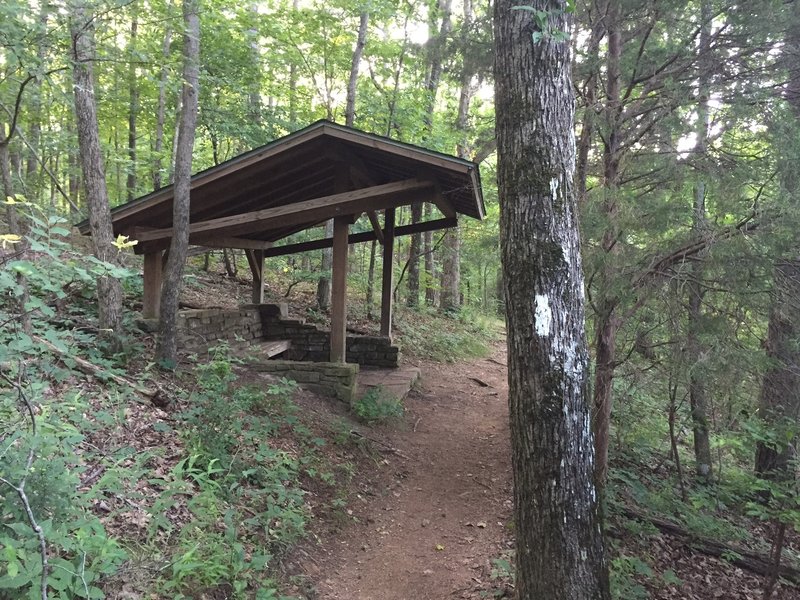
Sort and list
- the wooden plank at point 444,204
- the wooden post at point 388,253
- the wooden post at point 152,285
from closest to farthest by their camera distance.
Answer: the wooden plank at point 444,204 < the wooden post at point 152,285 < the wooden post at point 388,253

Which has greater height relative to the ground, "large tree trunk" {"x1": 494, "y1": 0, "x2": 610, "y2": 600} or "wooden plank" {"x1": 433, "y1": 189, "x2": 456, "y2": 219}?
"wooden plank" {"x1": 433, "y1": 189, "x2": 456, "y2": 219}

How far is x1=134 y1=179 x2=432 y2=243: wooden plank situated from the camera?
263 inches

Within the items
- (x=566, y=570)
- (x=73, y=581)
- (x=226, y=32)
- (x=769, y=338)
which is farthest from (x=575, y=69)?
(x=226, y=32)

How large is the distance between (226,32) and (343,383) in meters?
9.01

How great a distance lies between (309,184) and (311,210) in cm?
168

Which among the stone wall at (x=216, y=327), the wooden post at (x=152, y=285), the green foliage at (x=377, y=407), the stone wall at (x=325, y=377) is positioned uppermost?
the wooden post at (x=152, y=285)

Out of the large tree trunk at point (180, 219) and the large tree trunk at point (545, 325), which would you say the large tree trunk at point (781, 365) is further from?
the large tree trunk at point (180, 219)

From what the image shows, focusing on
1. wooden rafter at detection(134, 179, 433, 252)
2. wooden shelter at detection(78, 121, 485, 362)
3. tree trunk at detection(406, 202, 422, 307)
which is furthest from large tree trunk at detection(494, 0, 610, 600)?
tree trunk at detection(406, 202, 422, 307)

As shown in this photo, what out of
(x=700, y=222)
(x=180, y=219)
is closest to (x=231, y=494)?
(x=180, y=219)

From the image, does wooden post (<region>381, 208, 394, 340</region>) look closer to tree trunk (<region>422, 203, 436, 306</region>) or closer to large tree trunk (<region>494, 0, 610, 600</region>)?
large tree trunk (<region>494, 0, 610, 600</region>)

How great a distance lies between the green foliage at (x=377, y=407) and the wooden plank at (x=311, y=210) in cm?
286

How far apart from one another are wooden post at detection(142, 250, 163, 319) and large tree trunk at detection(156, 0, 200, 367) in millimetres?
1417

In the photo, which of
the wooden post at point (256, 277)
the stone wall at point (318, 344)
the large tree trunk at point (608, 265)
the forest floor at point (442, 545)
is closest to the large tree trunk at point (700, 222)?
the large tree trunk at point (608, 265)

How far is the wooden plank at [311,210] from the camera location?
6.67 metres
